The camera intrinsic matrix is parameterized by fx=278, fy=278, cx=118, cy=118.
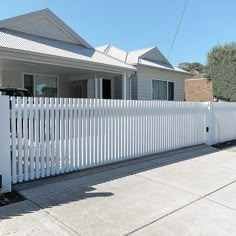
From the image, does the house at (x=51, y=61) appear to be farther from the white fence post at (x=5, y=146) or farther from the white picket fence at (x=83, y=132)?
the white fence post at (x=5, y=146)

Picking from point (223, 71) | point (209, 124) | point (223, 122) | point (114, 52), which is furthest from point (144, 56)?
point (223, 71)

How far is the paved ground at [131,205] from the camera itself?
3.69m

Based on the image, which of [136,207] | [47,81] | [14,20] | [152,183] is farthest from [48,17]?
[136,207]

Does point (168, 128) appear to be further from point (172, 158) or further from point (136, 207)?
point (136, 207)

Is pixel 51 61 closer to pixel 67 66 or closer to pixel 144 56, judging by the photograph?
pixel 67 66

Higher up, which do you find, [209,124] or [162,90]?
[162,90]

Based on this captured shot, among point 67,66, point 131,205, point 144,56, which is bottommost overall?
point 131,205

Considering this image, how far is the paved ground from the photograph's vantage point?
145 inches

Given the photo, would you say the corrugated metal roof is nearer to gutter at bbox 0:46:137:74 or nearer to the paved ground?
gutter at bbox 0:46:137:74

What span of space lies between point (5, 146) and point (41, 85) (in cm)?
1043

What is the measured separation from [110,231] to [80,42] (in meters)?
11.8

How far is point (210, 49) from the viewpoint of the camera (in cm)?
2475

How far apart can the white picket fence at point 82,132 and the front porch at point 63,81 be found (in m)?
4.78

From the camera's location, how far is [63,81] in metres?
16.3
